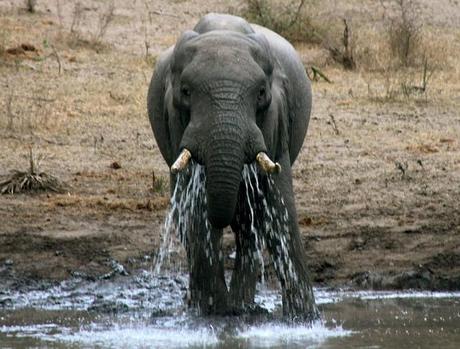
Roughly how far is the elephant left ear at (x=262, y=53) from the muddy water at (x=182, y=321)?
4.54ft

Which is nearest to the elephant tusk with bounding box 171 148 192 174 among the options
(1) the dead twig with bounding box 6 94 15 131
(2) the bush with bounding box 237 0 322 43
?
(1) the dead twig with bounding box 6 94 15 131

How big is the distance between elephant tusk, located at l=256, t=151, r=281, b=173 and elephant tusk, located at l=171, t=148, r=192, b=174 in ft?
1.13

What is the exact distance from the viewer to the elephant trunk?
7.92 m

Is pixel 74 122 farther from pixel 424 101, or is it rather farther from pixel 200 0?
pixel 200 0

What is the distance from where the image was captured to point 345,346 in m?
Result: 8.52

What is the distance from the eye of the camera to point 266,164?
802 centimetres

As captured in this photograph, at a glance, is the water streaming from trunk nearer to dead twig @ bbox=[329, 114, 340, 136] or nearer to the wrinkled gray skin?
the wrinkled gray skin

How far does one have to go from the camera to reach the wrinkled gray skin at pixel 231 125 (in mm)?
8000

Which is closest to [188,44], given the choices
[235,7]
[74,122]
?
[74,122]

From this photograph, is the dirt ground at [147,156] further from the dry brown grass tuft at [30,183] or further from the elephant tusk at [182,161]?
the elephant tusk at [182,161]

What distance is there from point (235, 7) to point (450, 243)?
746 centimetres

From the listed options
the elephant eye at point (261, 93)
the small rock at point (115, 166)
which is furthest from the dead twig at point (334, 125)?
the elephant eye at point (261, 93)

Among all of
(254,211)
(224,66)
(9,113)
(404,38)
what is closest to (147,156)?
(9,113)

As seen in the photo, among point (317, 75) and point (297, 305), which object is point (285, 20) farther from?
point (297, 305)
